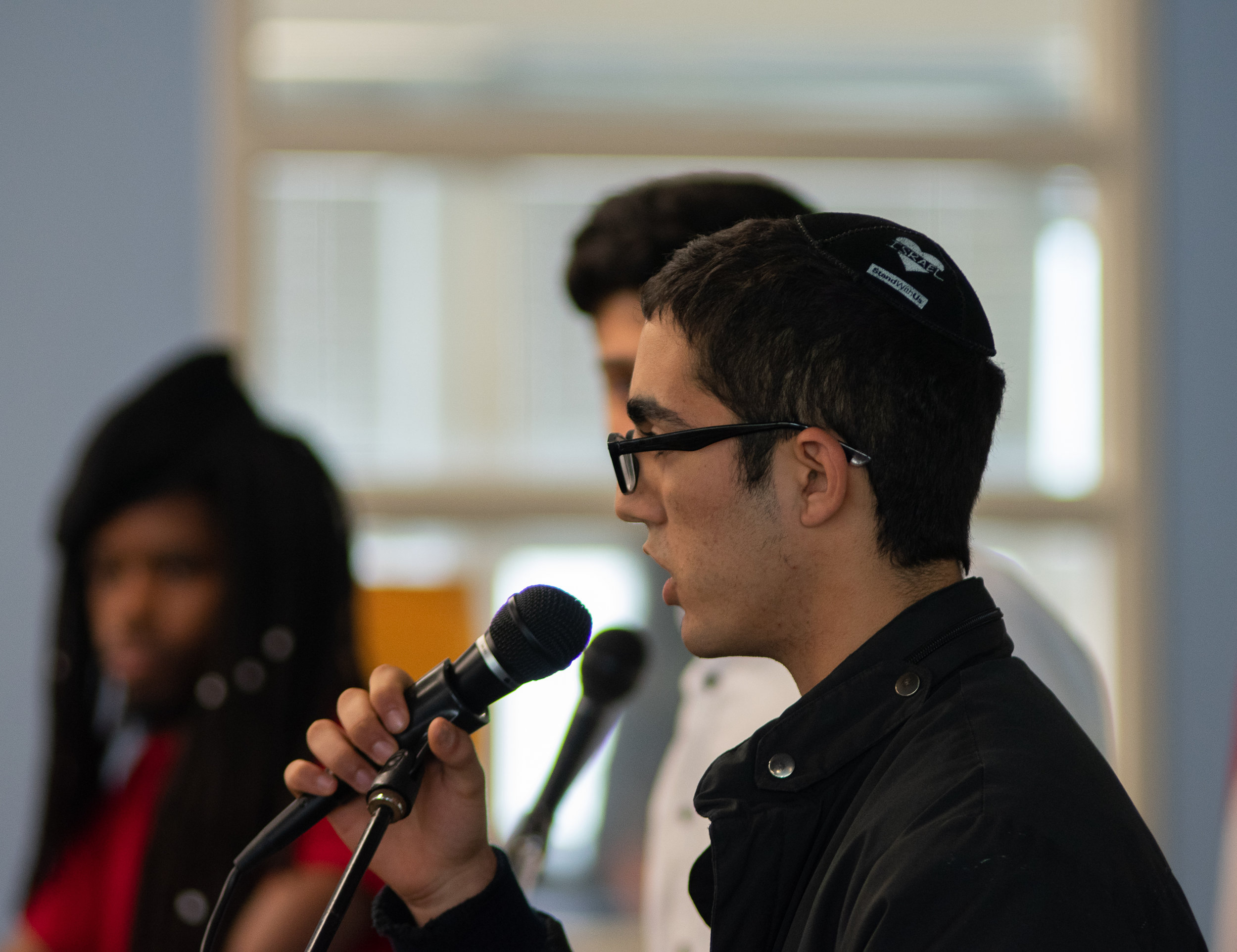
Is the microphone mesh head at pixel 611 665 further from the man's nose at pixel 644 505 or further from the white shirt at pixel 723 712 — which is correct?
the man's nose at pixel 644 505

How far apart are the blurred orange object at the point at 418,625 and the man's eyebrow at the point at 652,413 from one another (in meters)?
2.02

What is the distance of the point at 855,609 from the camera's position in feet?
2.93

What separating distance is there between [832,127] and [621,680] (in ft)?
6.77

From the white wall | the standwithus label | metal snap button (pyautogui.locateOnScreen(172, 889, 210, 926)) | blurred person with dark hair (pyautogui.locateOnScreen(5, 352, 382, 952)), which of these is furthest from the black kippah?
the white wall

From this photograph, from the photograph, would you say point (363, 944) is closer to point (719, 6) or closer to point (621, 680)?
point (621, 680)

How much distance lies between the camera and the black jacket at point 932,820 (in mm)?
681

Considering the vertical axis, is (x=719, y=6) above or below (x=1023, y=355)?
above

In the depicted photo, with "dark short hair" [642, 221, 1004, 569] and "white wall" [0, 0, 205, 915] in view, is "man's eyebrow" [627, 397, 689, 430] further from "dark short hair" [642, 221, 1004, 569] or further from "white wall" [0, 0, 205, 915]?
"white wall" [0, 0, 205, 915]

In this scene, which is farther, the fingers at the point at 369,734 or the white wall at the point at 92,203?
the white wall at the point at 92,203

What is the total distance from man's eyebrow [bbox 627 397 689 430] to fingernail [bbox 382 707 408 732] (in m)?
0.29

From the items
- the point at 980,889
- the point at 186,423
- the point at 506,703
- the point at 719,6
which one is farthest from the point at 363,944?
the point at 719,6

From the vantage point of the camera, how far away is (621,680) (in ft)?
4.23

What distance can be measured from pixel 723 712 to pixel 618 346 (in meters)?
0.42

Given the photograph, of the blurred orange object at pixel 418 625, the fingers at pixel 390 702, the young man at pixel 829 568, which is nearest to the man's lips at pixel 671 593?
the young man at pixel 829 568
